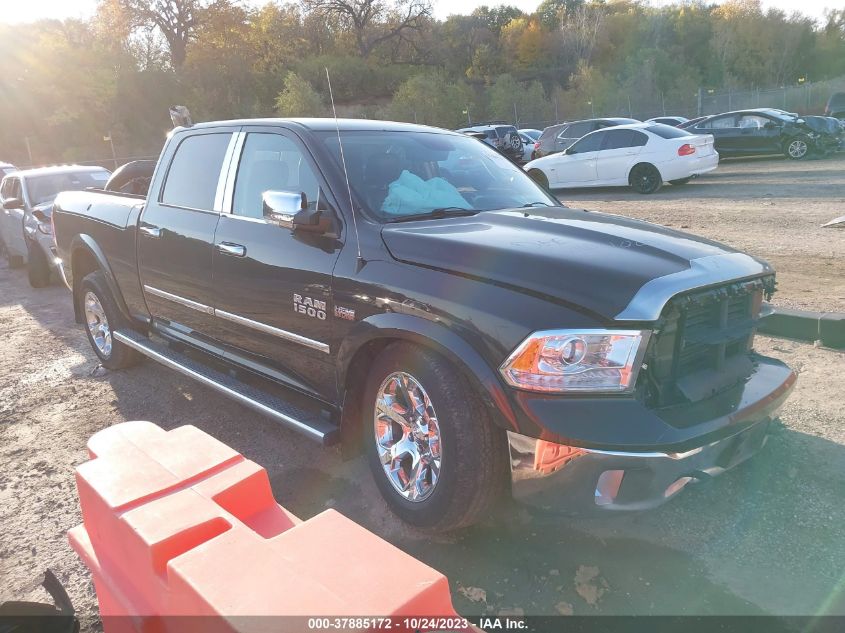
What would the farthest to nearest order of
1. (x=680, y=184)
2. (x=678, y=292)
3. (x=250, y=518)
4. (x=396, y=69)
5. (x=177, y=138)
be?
(x=396, y=69) → (x=680, y=184) → (x=177, y=138) → (x=678, y=292) → (x=250, y=518)

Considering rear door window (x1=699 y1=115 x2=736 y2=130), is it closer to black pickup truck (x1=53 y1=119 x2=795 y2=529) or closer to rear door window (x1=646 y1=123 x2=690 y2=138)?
rear door window (x1=646 y1=123 x2=690 y2=138)

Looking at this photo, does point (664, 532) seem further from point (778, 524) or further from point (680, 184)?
point (680, 184)

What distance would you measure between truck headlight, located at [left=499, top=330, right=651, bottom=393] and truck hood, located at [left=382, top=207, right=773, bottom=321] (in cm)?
10

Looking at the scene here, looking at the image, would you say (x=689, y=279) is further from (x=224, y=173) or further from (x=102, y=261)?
(x=102, y=261)

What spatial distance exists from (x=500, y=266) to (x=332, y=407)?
121cm

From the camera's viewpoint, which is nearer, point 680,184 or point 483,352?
point 483,352

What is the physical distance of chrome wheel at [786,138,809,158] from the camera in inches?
716

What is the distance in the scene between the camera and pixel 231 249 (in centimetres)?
370

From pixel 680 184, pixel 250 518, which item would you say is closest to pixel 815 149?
pixel 680 184

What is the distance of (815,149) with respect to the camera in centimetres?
1814

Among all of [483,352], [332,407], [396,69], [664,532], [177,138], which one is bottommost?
[664,532]

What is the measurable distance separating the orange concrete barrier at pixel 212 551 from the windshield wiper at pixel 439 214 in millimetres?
1496

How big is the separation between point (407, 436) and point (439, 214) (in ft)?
3.83

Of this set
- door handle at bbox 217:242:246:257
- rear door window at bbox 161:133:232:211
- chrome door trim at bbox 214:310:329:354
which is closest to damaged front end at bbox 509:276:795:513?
chrome door trim at bbox 214:310:329:354
